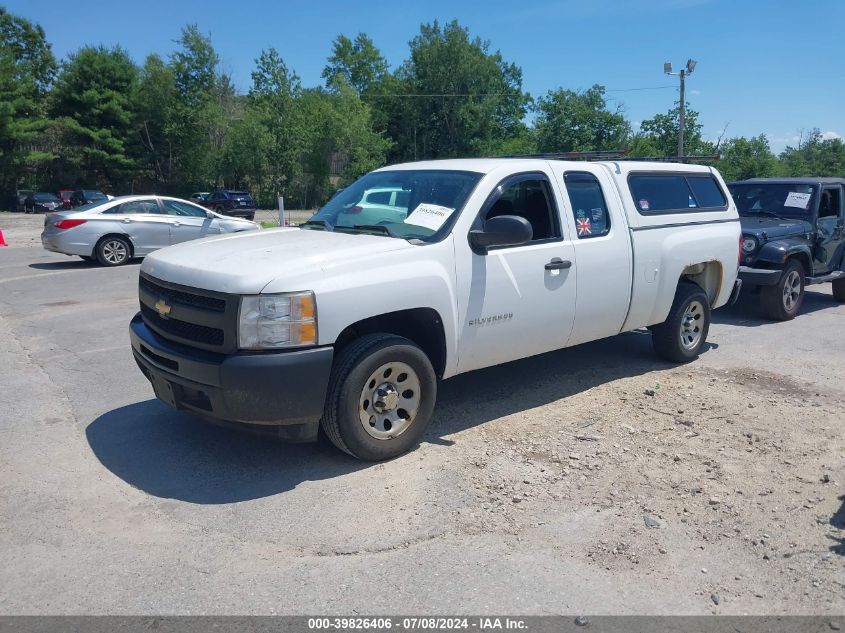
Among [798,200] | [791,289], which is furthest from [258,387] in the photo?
[798,200]

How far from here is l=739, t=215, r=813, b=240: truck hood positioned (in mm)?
9570

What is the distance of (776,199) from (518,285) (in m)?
7.21

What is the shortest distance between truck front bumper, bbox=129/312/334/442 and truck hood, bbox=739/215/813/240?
7545mm

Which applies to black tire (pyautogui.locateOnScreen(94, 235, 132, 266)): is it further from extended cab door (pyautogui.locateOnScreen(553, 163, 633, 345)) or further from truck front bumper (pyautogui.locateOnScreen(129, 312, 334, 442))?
extended cab door (pyautogui.locateOnScreen(553, 163, 633, 345))

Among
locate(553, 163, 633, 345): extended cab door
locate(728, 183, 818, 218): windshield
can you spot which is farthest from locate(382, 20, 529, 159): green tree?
locate(553, 163, 633, 345): extended cab door

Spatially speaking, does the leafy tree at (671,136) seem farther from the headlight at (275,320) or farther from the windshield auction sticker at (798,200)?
the headlight at (275,320)

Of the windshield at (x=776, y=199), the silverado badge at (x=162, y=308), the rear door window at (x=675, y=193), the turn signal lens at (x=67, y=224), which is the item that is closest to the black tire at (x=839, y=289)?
the windshield at (x=776, y=199)

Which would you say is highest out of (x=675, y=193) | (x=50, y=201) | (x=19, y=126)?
(x=19, y=126)

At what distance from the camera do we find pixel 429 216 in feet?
16.8

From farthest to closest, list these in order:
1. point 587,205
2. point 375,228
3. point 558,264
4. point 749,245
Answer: point 749,245 → point 587,205 → point 558,264 → point 375,228

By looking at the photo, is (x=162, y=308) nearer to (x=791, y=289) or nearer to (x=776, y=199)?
(x=791, y=289)

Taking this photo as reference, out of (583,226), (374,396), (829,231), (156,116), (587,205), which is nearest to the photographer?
(374,396)

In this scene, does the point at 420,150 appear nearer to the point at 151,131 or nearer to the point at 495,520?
the point at 151,131

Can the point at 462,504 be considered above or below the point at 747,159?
below
